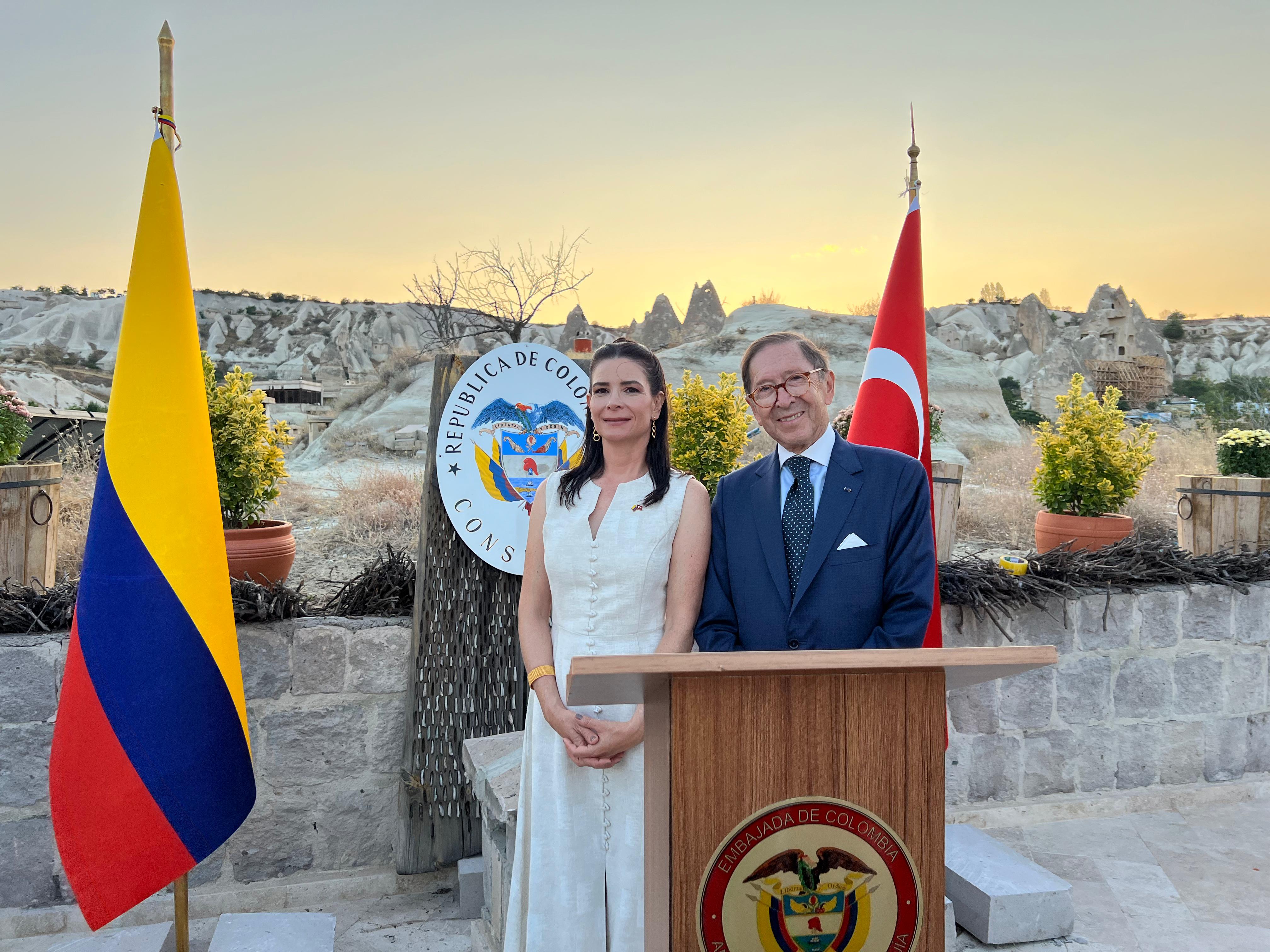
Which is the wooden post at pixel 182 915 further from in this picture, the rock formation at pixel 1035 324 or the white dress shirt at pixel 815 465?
the rock formation at pixel 1035 324

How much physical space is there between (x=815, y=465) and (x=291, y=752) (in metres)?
2.45

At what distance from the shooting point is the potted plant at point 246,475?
350 cm

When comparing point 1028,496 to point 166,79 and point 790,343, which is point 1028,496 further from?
point 166,79

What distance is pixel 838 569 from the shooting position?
1775 millimetres

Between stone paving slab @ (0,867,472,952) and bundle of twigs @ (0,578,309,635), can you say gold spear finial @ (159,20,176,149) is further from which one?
stone paving slab @ (0,867,472,952)

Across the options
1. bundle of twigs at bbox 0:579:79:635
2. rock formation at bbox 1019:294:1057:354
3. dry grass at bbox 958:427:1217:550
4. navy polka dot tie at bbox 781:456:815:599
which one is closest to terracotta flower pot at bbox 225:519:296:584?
bundle of twigs at bbox 0:579:79:635

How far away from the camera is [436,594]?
335cm

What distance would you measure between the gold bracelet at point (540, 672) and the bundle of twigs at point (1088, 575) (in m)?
2.36

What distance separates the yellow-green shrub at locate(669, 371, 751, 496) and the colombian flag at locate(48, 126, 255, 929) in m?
2.22

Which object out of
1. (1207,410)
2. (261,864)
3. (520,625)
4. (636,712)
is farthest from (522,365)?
(1207,410)

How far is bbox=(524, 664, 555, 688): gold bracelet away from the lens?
204cm

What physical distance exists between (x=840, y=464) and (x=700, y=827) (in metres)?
0.92

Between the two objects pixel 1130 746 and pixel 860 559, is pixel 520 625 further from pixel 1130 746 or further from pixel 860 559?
pixel 1130 746

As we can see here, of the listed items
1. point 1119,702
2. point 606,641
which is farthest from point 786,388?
point 1119,702
